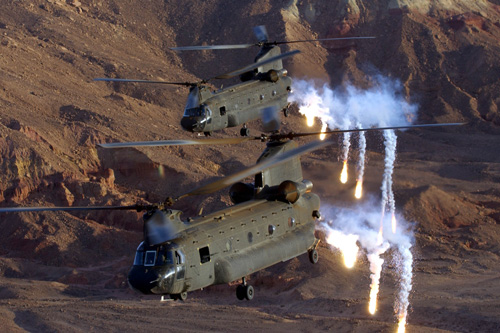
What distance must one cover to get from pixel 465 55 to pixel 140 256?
81.3 m

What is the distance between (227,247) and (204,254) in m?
1.39

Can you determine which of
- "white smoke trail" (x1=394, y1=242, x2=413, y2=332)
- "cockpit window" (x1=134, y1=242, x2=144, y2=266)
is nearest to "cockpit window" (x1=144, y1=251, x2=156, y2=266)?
"cockpit window" (x1=134, y1=242, x2=144, y2=266)

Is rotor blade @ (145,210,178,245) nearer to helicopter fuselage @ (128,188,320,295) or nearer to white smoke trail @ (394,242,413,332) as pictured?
helicopter fuselage @ (128,188,320,295)

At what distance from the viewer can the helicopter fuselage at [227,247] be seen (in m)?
35.4

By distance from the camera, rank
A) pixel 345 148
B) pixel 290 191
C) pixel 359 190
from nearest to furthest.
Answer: pixel 290 191 → pixel 359 190 → pixel 345 148

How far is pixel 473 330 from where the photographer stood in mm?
49469

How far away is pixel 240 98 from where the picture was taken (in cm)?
5556

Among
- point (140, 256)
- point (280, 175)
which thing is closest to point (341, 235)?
point (280, 175)

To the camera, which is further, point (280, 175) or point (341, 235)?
point (341, 235)

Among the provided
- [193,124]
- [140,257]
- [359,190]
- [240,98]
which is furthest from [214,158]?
[140,257]

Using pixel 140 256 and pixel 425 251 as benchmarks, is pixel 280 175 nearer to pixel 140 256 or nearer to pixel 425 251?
pixel 140 256

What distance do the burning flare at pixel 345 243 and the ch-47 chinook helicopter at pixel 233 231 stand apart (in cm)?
2096

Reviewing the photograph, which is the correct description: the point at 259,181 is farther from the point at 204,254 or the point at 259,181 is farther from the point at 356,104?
the point at 356,104

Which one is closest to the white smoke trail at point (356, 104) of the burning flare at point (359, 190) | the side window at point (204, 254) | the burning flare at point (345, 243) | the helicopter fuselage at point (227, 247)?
the burning flare at point (359, 190)
